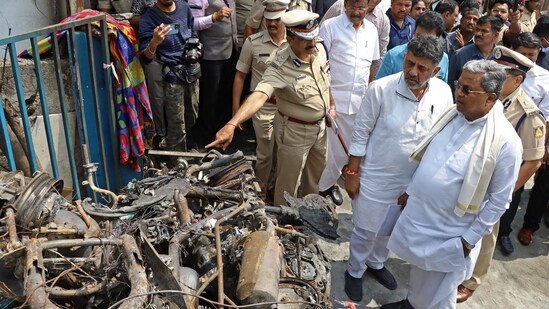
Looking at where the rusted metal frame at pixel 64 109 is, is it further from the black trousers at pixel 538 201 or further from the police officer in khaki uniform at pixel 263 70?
the black trousers at pixel 538 201

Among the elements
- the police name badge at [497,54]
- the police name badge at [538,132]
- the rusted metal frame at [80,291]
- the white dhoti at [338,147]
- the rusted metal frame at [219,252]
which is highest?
the police name badge at [497,54]

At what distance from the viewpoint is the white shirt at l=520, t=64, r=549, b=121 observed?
439cm

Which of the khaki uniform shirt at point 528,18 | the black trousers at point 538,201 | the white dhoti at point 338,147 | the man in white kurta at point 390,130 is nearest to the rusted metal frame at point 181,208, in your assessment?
the man in white kurta at point 390,130

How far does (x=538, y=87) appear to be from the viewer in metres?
4.39

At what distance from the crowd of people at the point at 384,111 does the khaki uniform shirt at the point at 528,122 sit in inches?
0.4

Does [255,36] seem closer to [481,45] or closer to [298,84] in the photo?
[298,84]

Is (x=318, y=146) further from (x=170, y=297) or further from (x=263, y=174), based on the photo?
(x=170, y=297)

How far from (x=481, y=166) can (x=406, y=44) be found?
1629 millimetres

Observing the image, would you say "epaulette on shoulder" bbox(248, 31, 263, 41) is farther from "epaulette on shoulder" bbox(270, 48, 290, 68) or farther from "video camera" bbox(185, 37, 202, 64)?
"epaulette on shoulder" bbox(270, 48, 290, 68)

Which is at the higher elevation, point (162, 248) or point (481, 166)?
point (481, 166)

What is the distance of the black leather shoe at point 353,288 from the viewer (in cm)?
427

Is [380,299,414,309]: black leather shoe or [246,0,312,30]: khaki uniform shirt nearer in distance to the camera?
[380,299,414,309]: black leather shoe

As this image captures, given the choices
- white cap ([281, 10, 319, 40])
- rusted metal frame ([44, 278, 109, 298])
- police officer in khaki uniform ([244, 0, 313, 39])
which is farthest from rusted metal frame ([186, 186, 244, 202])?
police officer in khaki uniform ([244, 0, 313, 39])

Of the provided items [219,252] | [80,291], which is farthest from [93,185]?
[219,252]
